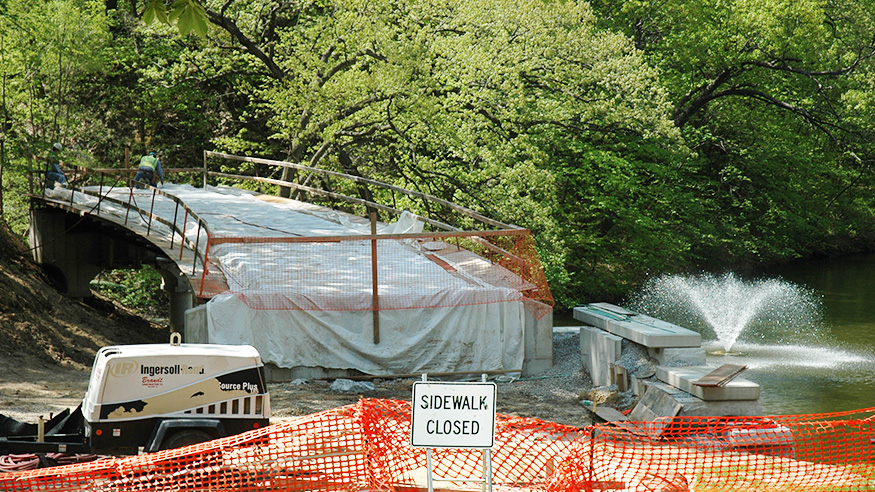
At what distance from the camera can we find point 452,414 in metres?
7.15

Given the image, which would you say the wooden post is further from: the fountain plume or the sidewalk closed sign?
the fountain plume

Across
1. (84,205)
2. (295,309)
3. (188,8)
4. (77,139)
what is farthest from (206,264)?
(77,139)

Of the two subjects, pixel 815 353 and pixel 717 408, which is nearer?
pixel 717 408

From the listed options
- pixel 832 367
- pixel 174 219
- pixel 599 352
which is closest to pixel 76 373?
pixel 174 219

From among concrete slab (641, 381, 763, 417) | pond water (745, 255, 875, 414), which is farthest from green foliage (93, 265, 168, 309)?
concrete slab (641, 381, 763, 417)

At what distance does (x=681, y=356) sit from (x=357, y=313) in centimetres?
561

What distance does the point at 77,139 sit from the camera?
32.7 meters

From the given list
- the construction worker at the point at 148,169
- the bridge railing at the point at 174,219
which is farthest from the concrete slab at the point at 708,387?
the construction worker at the point at 148,169

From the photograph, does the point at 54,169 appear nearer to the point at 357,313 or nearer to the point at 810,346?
the point at 357,313

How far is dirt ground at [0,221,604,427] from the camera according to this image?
46.2 ft

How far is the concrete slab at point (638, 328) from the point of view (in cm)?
1471

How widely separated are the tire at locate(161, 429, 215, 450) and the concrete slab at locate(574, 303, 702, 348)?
7.84 metres

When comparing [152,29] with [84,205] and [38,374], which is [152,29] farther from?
[38,374]

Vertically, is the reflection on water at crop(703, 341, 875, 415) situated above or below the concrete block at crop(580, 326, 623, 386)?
below
